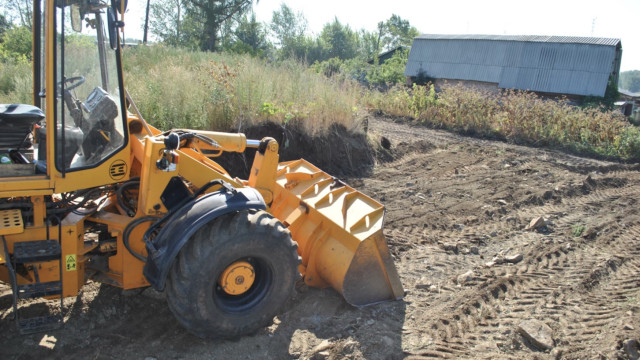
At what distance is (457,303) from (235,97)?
5.29 m

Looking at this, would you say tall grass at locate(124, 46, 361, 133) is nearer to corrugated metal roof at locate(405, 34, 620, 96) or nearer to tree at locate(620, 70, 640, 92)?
corrugated metal roof at locate(405, 34, 620, 96)

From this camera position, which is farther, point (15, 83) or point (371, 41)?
point (371, 41)

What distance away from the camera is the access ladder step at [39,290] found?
10.3 ft

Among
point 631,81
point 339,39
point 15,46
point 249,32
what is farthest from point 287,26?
point 631,81

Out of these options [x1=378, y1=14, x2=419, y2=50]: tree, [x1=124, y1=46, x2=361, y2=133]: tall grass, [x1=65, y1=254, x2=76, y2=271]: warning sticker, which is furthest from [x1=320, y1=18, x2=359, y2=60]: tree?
[x1=65, y1=254, x2=76, y2=271]: warning sticker

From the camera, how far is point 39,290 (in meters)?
3.18

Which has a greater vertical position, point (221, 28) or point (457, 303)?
point (221, 28)

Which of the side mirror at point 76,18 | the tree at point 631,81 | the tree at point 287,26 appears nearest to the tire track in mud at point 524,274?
the side mirror at point 76,18

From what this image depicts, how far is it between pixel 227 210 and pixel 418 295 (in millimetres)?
2120

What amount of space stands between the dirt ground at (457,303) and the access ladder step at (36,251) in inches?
29.1

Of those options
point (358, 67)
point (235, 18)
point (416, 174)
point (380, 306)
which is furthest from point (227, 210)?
point (235, 18)

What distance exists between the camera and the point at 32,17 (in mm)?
3219

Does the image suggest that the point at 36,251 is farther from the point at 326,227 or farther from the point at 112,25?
the point at 326,227

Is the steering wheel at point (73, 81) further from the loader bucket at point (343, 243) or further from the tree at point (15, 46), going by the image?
the tree at point (15, 46)
